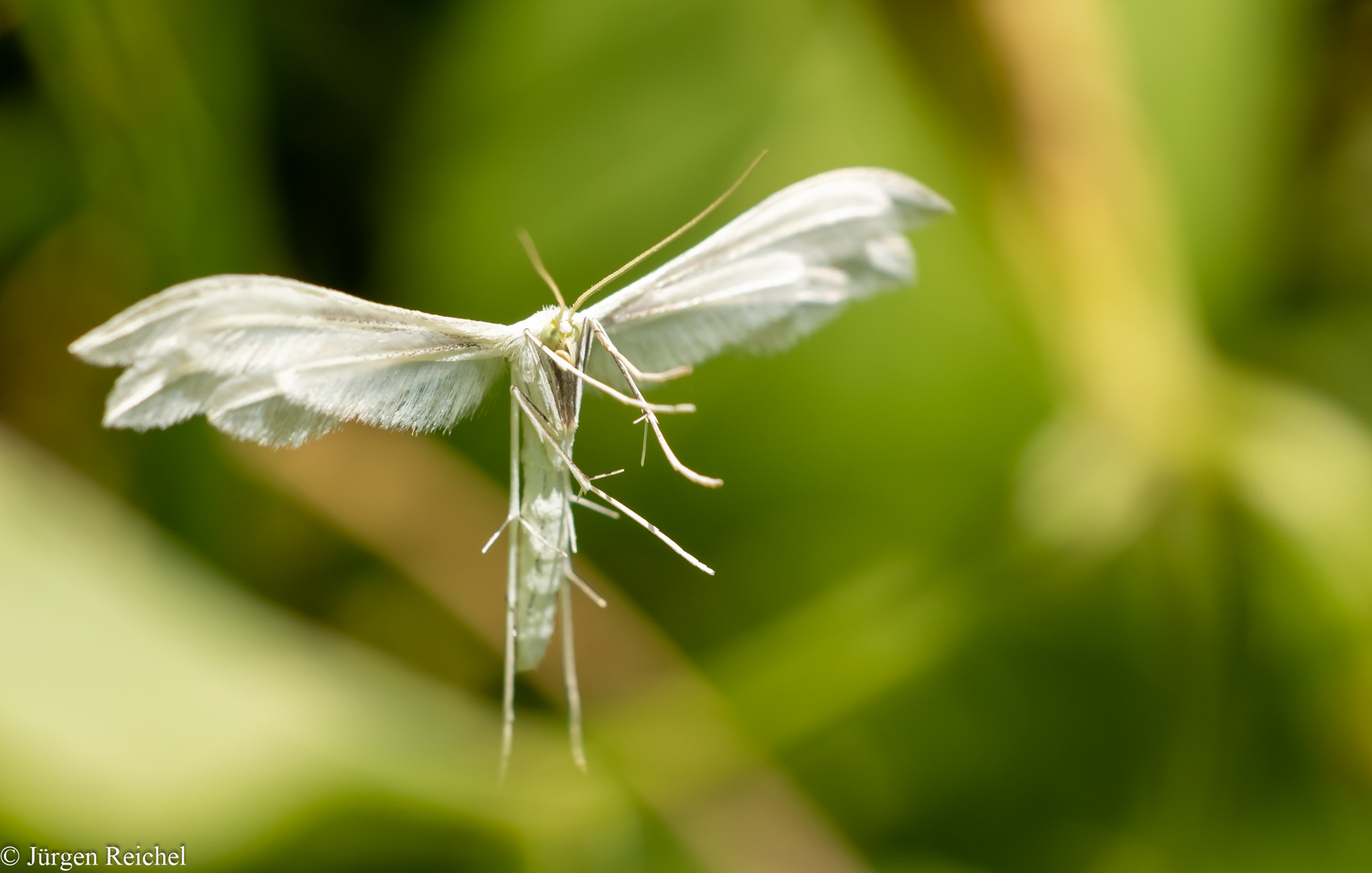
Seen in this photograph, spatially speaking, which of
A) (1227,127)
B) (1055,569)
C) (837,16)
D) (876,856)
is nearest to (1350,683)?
(1055,569)

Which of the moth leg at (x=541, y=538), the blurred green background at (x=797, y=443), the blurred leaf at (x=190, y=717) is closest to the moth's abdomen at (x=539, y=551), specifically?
the moth leg at (x=541, y=538)

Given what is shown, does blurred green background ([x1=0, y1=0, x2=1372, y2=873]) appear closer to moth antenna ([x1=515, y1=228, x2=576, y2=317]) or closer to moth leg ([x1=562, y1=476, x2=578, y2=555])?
moth antenna ([x1=515, y1=228, x2=576, y2=317])

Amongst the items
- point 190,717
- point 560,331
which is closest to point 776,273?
point 560,331

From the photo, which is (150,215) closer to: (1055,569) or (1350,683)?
(1055,569)

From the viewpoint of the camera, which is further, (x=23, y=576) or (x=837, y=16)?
(x=837, y=16)

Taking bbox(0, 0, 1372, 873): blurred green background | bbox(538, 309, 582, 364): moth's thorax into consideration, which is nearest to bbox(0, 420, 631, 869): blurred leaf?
bbox(0, 0, 1372, 873): blurred green background

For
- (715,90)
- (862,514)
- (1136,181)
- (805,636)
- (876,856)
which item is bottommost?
(876,856)

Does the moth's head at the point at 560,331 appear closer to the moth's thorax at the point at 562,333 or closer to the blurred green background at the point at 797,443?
the moth's thorax at the point at 562,333
